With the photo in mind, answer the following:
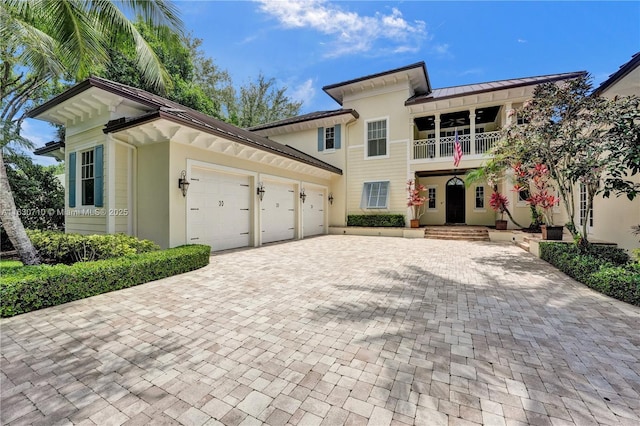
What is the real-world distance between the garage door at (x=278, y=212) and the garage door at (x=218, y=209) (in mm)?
932

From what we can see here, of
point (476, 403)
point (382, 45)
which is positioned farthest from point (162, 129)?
point (382, 45)

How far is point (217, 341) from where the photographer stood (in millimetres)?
2842

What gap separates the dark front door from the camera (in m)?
15.0

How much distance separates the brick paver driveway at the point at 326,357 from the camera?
1.86 meters

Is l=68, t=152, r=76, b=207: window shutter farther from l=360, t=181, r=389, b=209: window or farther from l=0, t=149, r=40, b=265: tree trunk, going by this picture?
l=360, t=181, r=389, b=209: window

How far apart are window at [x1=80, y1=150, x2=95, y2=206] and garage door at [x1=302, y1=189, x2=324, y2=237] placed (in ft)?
25.1

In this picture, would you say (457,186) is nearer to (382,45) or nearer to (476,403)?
(382,45)

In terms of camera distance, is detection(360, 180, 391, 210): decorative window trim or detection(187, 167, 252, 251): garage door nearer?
detection(187, 167, 252, 251): garage door

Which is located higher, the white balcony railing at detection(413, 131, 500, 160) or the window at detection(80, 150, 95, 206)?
the white balcony railing at detection(413, 131, 500, 160)

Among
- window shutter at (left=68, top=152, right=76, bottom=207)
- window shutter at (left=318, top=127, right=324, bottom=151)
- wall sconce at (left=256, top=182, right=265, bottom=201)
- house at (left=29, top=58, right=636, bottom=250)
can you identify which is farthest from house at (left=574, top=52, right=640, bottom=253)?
window shutter at (left=68, top=152, right=76, bottom=207)


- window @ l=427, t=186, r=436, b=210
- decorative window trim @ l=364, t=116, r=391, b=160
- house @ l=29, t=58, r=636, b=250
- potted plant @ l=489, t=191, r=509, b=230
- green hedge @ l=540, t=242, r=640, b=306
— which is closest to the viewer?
green hedge @ l=540, t=242, r=640, b=306

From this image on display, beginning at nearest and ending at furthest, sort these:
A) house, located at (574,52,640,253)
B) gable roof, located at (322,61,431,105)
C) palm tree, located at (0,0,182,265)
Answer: palm tree, located at (0,0,182,265), house, located at (574,52,640,253), gable roof, located at (322,61,431,105)

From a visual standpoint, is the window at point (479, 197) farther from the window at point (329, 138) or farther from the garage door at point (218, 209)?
the garage door at point (218, 209)

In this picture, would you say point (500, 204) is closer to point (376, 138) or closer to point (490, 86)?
point (490, 86)
